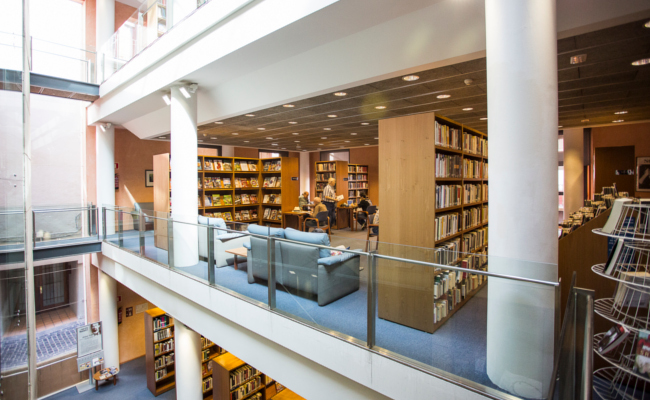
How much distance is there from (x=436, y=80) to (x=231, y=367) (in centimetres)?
593

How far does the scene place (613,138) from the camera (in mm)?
8625

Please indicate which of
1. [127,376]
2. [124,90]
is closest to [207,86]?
[124,90]

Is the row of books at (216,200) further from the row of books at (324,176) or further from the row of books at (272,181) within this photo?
the row of books at (324,176)

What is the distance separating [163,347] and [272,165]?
5722 millimetres

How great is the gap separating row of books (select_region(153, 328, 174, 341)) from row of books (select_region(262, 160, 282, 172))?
521cm

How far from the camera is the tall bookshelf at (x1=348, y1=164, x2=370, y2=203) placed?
12180 millimetres

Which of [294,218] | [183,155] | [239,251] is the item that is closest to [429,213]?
[239,251]

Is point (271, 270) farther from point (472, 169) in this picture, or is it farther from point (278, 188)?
point (278, 188)

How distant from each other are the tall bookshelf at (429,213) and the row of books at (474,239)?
0.02 meters

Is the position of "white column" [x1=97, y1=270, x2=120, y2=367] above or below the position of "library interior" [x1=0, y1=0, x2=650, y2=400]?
below

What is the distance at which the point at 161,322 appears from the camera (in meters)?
7.98

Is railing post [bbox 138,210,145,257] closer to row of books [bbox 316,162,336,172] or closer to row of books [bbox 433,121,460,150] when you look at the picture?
row of books [bbox 433,121,460,150]

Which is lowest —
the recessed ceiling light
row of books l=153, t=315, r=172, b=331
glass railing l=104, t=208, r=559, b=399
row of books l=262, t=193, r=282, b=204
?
row of books l=153, t=315, r=172, b=331

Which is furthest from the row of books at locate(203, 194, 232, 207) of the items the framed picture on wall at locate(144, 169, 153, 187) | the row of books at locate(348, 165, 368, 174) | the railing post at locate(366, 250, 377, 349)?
the railing post at locate(366, 250, 377, 349)
